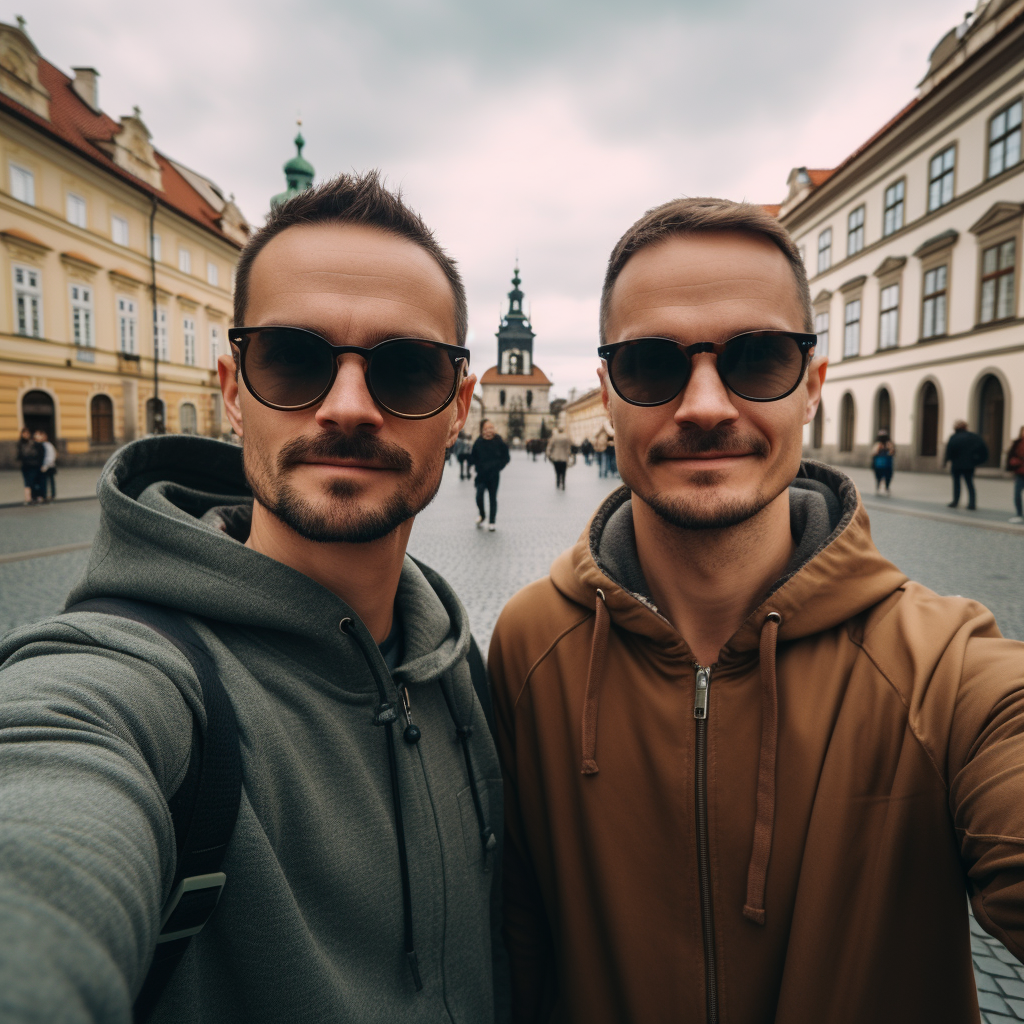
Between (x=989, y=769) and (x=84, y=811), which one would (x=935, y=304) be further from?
(x=84, y=811)

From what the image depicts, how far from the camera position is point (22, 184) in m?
21.4

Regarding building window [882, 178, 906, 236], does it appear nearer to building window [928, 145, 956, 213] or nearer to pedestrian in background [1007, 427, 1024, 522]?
building window [928, 145, 956, 213]

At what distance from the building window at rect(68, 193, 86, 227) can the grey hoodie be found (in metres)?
28.7

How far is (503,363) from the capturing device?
10756 cm

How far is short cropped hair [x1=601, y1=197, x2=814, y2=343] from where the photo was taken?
1504 mm

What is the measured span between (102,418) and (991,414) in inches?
1253

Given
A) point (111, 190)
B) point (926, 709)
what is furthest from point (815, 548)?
point (111, 190)

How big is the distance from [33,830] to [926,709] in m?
1.31

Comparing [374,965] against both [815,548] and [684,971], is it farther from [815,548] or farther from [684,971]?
[815,548]

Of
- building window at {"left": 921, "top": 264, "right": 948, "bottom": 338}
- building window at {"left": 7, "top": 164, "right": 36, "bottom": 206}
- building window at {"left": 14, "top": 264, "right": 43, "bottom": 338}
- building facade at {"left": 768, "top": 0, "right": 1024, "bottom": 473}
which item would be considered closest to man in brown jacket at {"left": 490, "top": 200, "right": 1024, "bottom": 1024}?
building facade at {"left": 768, "top": 0, "right": 1024, "bottom": 473}

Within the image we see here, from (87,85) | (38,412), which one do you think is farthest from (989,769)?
(87,85)

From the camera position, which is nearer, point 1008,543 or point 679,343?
point 679,343

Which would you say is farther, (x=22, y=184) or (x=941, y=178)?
(x=941, y=178)

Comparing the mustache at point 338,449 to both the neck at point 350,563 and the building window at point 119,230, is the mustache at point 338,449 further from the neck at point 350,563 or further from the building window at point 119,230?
the building window at point 119,230
